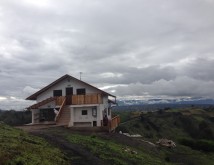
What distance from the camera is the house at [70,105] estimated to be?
4744 cm

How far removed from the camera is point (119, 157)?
26.5m

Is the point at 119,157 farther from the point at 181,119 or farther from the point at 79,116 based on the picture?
the point at 181,119

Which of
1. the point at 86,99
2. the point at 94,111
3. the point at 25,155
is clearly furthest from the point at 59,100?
the point at 25,155

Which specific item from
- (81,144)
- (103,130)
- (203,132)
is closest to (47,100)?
(103,130)

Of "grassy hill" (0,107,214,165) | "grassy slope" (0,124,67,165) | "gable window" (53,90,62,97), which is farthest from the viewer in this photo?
"gable window" (53,90,62,97)

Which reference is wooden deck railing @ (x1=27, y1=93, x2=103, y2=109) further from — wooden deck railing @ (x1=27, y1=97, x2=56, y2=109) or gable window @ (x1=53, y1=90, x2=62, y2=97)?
gable window @ (x1=53, y1=90, x2=62, y2=97)

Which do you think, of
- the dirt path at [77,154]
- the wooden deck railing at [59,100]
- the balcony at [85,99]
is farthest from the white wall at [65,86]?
the dirt path at [77,154]

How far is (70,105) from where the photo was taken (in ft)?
156

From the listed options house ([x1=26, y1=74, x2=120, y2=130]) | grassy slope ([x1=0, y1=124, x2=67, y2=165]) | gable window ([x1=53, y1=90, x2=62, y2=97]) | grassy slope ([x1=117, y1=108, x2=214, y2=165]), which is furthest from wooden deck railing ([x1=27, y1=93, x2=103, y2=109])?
grassy slope ([x1=117, y1=108, x2=214, y2=165])

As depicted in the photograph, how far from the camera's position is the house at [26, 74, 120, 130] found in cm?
4744

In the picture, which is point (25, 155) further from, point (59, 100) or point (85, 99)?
point (59, 100)

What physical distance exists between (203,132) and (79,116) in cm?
5074

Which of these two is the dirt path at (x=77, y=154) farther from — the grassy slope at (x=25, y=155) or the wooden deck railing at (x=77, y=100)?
the wooden deck railing at (x=77, y=100)

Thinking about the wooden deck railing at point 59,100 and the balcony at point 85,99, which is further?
the wooden deck railing at point 59,100
